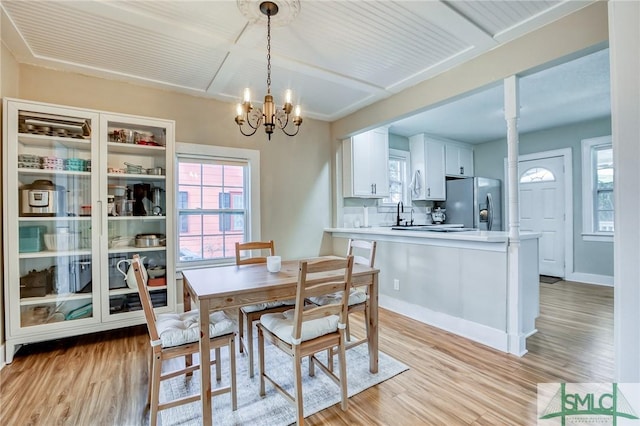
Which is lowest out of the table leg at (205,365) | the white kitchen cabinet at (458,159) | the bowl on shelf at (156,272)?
the table leg at (205,365)

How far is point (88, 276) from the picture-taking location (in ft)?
→ 8.92

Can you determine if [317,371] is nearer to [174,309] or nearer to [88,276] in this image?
[174,309]

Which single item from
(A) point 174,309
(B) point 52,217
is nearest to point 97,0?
(B) point 52,217

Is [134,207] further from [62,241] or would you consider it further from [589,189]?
[589,189]

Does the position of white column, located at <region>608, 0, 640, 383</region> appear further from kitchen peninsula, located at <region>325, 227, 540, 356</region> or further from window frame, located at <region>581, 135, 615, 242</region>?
window frame, located at <region>581, 135, 615, 242</region>

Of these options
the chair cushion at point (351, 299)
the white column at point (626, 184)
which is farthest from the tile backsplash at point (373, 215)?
the white column at point (626, 184)

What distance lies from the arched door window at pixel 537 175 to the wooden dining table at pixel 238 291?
4.88 m

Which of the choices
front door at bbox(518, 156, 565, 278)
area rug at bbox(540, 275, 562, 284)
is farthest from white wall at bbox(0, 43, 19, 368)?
front door at bbox(518, 156, 565, 278)

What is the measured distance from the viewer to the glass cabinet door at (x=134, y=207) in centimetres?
283

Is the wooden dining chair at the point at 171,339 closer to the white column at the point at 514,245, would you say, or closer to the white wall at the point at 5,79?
the white wall at the point at 5,79

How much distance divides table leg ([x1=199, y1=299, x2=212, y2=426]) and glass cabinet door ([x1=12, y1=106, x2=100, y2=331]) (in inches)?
67.7

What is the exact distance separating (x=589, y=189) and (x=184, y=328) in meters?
6.08

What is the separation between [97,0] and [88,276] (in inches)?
87.5

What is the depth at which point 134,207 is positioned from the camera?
299cm
